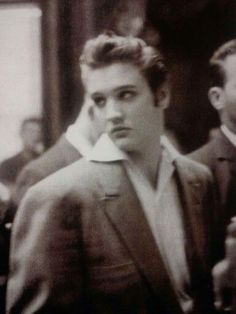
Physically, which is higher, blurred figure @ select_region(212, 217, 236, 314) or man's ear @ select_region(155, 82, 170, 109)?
man's ear @ select_region(155, 82, 170, 109)

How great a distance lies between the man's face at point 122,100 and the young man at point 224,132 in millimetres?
174

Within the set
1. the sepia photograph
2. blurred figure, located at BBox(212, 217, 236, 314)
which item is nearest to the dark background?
the sepia photograph

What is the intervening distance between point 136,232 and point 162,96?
1.16ft

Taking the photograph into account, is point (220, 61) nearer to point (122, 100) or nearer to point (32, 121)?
point (122, 100)

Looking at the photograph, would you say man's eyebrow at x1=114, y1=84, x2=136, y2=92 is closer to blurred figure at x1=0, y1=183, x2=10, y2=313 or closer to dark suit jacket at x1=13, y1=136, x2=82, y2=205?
dark suit jacket at x1=13, y1=136, x2=82, y2=205

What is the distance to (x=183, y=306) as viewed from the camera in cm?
148

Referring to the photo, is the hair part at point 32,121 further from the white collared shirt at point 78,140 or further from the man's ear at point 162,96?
the man's ear at point 162,96

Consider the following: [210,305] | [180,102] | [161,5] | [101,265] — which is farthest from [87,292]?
[161,5]

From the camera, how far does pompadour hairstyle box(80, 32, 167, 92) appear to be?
4.82 feet

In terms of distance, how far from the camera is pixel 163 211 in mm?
1492

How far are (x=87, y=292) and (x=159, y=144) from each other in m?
0.41

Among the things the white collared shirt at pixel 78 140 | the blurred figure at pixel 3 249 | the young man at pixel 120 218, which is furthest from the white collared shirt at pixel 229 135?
the blurred figure at pixel 3 249

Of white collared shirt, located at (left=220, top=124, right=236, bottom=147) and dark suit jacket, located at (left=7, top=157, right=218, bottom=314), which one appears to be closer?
dark suit jacket, located at (left=7, top=157, right=218, bottom=314)

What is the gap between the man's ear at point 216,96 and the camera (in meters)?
1.54
